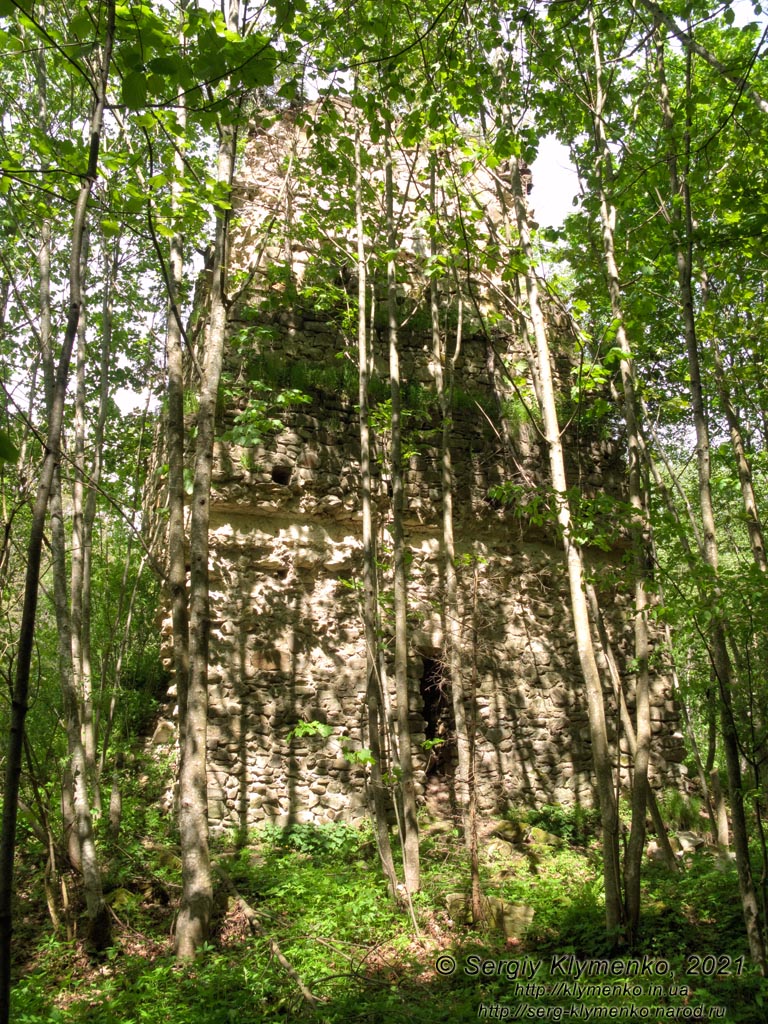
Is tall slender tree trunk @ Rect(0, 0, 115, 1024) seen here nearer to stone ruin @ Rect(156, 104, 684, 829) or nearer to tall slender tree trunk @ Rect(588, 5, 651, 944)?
tall slender tree trunk @ Rect(588, 5, 651, 944)

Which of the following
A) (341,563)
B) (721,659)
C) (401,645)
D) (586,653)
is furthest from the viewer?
(341,563)

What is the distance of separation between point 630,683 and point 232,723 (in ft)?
17.4

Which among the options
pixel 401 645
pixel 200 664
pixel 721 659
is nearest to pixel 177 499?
pixel 200 664

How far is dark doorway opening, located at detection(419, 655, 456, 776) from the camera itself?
7.93 m

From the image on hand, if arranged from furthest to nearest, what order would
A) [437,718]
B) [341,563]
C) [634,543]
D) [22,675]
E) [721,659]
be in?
[437,718]
[341,563]
[634,543]
[721,659]
[22,675]

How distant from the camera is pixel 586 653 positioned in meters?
5.02

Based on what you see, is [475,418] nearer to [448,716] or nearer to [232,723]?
[448,716]

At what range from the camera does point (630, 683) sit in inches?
362

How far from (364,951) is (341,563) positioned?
407 centimetres

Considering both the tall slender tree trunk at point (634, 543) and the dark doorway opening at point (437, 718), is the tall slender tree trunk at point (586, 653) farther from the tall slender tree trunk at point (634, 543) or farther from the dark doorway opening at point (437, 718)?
the dark doorway opening at point (437, 718)

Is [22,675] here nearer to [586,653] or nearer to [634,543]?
[634,543]

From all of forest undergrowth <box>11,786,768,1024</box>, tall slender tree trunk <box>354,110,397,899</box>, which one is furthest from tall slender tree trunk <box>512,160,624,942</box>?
tall slender tree trunk <box>354,110,397,899</box>

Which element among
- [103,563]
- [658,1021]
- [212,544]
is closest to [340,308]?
[212,544]

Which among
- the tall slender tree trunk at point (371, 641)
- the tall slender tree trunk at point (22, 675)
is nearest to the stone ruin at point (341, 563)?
the tall slender tree trunk at point (371, 641)
